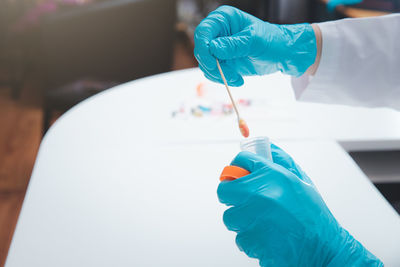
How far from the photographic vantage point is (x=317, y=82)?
1046 millimetres

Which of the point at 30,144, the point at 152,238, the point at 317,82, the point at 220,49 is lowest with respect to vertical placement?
the point at 30,144

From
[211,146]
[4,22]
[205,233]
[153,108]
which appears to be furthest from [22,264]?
[4,22]

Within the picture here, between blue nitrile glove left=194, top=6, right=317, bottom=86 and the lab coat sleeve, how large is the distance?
2.3 inches

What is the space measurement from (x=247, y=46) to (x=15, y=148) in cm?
170

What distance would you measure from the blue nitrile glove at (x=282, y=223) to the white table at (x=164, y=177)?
0.07 metres

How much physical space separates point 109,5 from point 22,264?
149 cm

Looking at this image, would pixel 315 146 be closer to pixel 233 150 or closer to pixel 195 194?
pixel 233 150

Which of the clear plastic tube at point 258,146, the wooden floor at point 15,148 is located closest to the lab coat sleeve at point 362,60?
the clear plastic tube at point 258,146

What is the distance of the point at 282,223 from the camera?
2.10ft

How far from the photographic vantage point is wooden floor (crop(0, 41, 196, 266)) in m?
1.70

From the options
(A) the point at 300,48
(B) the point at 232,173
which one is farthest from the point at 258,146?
(A) the point at 300,48

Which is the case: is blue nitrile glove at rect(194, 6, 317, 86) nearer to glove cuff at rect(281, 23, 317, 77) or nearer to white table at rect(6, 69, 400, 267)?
glove cuff at rect(281, 23, 317, 77)

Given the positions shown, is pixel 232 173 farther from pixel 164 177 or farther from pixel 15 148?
pixel 15 148

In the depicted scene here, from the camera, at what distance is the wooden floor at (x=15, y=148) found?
170 cm
